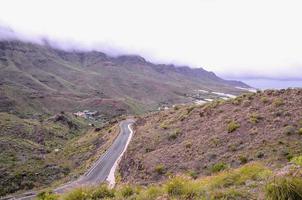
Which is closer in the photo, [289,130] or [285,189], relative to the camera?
[285,189]

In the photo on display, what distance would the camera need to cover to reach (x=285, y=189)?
26.6ft

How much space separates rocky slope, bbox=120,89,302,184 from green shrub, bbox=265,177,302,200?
9473 mm

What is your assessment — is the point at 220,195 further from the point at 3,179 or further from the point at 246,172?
the point at 3,179

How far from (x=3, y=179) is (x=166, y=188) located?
2096 inches

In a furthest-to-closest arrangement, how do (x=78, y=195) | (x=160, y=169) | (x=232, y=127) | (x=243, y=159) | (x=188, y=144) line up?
(x=188, y=144)
(x=232, y=127)
(x=160, y=169)
(x=243, y=159)
(x=78, y=195)

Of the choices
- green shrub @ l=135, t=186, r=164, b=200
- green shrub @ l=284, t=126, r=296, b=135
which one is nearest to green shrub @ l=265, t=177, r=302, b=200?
green shrub @ l=135, t=186, r=164, b=200

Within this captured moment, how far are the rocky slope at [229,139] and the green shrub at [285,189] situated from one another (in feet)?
31.1

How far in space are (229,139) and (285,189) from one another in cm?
1898

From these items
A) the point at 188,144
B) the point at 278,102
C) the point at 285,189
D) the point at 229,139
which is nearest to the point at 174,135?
the point at 188,144

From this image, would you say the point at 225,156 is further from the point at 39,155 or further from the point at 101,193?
the point at 39,155

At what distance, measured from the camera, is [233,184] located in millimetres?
11711

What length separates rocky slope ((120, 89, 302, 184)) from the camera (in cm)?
2214

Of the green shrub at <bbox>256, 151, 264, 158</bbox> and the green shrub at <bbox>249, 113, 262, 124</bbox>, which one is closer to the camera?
the green shrub at <bbox>256, 151, 264, 158</bbox>

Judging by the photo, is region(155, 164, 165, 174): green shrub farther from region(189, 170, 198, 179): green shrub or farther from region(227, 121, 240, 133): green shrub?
region(227, 121, 240, 133): green shrub
